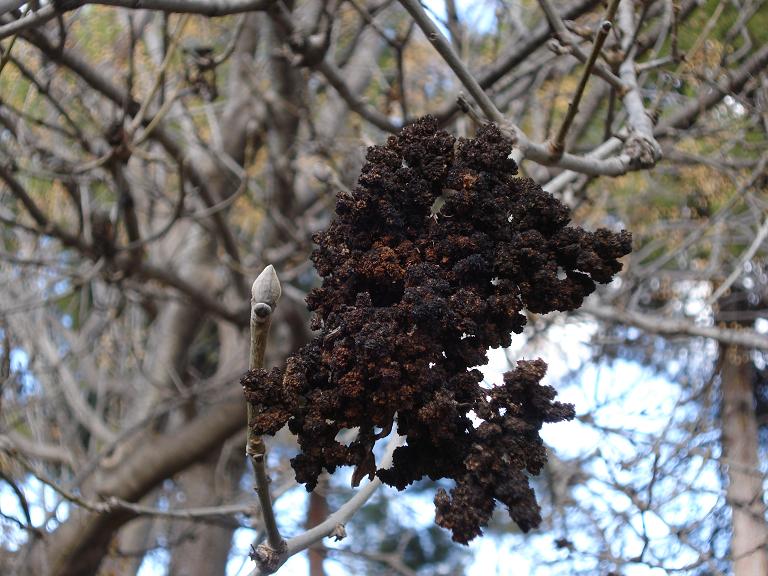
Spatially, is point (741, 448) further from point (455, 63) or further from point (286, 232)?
point (455, 63)

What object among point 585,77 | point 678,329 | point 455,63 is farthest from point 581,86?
point 678,329

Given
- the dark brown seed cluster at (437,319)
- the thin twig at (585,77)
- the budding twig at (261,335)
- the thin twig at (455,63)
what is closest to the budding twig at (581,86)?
the thin twig at (585,77)

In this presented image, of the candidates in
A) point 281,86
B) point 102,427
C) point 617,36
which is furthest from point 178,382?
point 617,36

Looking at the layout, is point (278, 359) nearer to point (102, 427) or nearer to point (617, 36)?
point (102, 427)

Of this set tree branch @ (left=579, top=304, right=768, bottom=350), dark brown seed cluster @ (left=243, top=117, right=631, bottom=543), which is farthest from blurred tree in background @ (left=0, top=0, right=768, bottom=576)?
dark brown seed cluster @ (left=243, top=117, right=631, bottom=543)

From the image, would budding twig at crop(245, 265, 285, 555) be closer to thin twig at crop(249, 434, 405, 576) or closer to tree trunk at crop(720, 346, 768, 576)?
thin twig at crop(249, 434, 405, 576)

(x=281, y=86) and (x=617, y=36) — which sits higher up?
(x=281, y=86)
